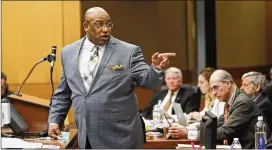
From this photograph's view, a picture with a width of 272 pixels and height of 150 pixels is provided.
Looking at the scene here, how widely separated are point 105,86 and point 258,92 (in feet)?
7.69

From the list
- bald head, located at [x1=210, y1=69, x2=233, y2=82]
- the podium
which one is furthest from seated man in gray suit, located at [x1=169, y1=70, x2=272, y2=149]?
the podium

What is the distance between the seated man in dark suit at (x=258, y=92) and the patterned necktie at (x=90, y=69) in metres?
1.87

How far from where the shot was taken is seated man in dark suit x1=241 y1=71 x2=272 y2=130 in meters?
4.93

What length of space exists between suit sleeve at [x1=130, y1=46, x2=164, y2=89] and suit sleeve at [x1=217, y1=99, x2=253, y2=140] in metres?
1.03

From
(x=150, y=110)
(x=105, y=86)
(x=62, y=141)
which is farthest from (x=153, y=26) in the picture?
(x=105, y=86)

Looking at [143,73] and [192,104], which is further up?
[143,73]

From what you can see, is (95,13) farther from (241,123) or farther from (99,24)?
(241,123)

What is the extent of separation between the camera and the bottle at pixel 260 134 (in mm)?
3791

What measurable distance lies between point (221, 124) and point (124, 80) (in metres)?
A: 1.33

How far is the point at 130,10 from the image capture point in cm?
975

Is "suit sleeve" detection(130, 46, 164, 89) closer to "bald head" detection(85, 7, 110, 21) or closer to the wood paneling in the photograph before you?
"bald head" detection(85, 7, 110, 21)

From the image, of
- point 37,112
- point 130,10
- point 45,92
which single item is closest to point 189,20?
point 130,10

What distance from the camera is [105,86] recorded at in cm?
341

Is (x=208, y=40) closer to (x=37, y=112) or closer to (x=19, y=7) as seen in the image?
(x=19, y=7)
